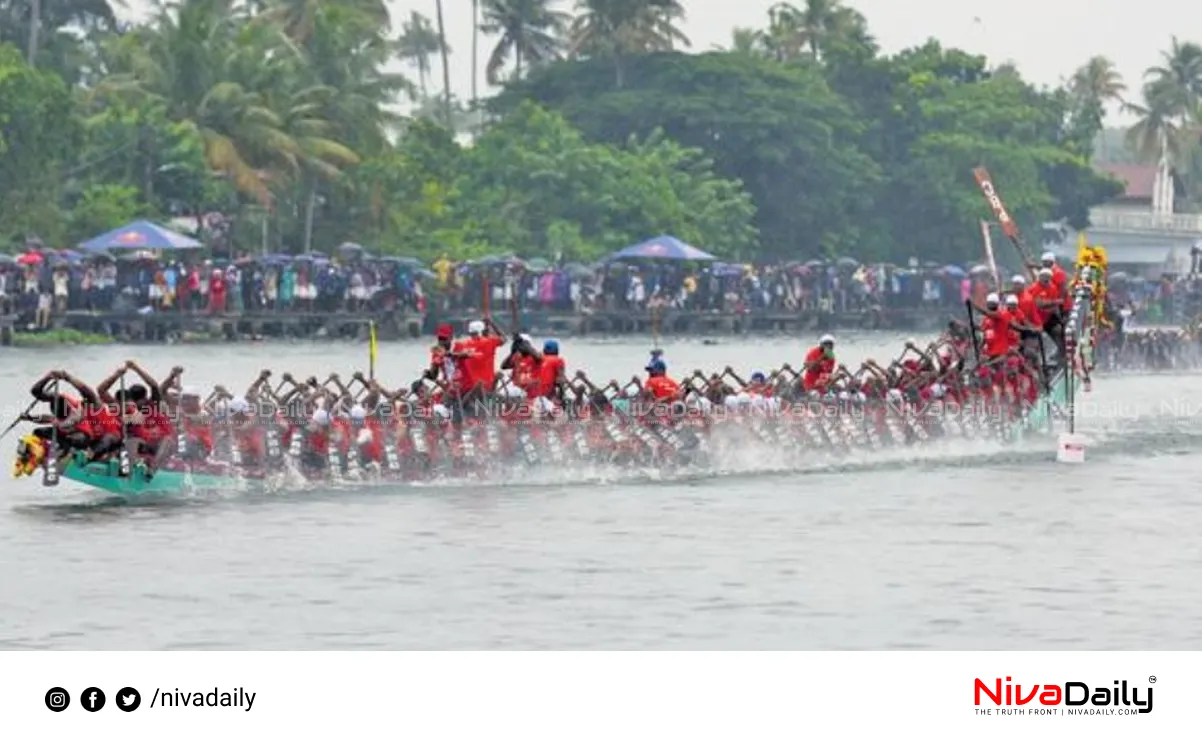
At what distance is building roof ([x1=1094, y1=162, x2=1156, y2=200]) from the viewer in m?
152

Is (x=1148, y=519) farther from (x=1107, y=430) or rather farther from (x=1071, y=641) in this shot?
(x=1107, y=430)

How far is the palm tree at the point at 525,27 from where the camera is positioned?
401 ft

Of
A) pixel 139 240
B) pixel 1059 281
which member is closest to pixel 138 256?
pixel 139 240

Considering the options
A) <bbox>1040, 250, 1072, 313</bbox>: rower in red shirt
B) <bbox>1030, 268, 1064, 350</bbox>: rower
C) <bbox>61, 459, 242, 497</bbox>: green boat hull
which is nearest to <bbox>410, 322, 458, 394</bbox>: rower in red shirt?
<bbox>61, 459, 242, 497</bbox>: green boat hull

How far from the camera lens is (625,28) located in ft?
362

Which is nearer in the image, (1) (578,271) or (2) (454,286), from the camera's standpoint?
(2) (454,286)

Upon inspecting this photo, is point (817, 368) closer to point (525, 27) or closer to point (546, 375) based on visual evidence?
point (546, 375)

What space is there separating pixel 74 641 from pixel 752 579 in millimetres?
7594

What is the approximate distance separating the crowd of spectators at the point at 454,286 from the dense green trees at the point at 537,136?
2190 millimetres

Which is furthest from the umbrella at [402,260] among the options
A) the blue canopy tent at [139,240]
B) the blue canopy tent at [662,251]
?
the blue canopy tent at [139,240]

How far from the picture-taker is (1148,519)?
1531 inches

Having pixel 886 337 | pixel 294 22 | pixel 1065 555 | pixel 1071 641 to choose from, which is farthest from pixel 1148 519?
pixel 294 22
